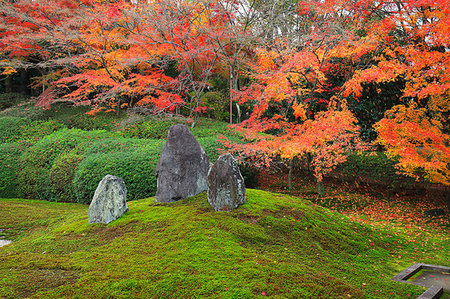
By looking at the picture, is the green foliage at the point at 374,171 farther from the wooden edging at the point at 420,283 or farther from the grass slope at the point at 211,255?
the wooden edging at the point at 420,283

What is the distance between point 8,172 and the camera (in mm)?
10500

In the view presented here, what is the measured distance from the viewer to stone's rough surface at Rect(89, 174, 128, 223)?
5.39 metres

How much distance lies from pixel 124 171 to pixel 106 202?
10.1 ft

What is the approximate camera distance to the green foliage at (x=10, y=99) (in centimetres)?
1747

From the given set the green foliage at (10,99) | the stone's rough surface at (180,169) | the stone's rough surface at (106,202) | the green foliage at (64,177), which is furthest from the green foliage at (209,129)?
the green foliage at (10,99)

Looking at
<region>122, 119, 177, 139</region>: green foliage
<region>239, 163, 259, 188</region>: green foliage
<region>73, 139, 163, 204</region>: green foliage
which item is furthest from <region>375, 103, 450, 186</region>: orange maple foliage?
<region>122, 119, 177, 139</region>: green foliage

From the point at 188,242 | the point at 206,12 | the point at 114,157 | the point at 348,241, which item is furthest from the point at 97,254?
the point at 206,12

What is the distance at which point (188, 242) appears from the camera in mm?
4227

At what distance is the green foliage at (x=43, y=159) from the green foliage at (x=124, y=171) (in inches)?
62.3

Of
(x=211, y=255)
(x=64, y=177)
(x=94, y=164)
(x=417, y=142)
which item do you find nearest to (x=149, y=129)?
(x=64, y=177)

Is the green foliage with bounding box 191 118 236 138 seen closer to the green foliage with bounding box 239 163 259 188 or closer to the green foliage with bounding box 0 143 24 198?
the green foliage with bounding box 239 163 259 188

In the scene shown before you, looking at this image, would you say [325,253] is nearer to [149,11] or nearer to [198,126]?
[198,126]

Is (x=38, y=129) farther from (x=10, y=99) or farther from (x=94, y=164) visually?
(x=94, y=164)

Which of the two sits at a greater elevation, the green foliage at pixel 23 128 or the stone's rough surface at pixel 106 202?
the green foliage at pixel 23 128
